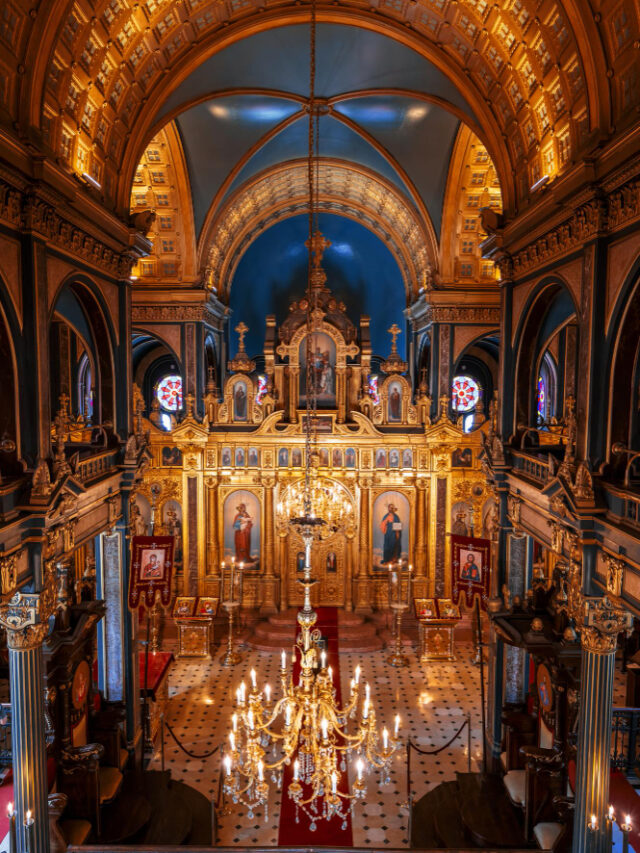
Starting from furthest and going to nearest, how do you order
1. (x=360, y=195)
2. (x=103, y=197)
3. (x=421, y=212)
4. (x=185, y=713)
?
(x=360, y=195), (x=421, y=212), (x=185, y=713), (x=103, y=197)

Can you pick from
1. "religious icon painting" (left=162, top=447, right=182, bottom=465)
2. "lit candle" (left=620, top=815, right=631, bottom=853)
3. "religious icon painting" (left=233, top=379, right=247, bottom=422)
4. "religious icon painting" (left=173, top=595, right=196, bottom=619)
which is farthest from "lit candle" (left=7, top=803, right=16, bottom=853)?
"religious icon painting" (left=233, top=379, right=247, bottom=422)

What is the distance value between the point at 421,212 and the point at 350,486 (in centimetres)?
856

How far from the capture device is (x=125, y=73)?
1030cm

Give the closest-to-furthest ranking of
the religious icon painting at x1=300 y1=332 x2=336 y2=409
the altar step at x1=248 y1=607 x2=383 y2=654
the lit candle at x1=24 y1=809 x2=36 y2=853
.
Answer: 1. the lit candle at x1=24 y1=809 x2=36 y2=853
2. the altar step at x1=248 y1=607 x2=383 y2=654
3. the religious icon painting at x1=300 y1=332 x2=336 y2=409

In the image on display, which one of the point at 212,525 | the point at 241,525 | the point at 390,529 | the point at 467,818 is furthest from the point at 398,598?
the point at 467,818

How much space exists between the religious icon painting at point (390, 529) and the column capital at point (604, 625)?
430 inches

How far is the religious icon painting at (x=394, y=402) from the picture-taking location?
18.5 m

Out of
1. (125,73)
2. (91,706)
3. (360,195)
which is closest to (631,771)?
(91,706)

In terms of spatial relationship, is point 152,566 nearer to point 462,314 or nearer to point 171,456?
point 171,456

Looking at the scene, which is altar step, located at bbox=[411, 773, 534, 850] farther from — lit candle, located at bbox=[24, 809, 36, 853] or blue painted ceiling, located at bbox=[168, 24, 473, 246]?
blue painted ceiling, located at bbox=[168, 24, 473, 246]

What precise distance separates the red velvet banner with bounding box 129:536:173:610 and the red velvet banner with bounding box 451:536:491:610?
19.2ft

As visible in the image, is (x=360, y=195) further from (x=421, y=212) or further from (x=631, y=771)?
(x=631, y=771)

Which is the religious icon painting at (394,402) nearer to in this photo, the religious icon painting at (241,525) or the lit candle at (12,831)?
the religious icon painting at (241,525)

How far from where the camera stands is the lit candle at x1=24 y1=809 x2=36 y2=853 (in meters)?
7.67
